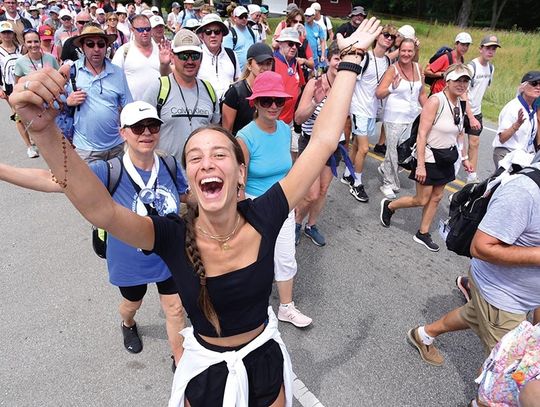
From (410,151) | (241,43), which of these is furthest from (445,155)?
(241,43)

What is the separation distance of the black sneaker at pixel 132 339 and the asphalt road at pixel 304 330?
0.15 ft

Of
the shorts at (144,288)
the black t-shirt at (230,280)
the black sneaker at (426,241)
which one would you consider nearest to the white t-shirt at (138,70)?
the shorts at (144,288)

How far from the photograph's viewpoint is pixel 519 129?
176 inches

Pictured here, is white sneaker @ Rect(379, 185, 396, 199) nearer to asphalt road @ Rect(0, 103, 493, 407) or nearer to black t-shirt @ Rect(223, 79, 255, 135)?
asphalt road @ Rect(0, 103, 493, 407)

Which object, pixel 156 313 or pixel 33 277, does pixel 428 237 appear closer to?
pixel 156 313

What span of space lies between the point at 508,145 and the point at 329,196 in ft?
7.39

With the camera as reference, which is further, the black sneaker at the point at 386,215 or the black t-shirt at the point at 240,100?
the black sneaker at the point at 386,215

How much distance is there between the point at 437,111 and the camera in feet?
13.8

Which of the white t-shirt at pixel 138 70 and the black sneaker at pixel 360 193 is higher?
the white t-shirt at pixel 138 70

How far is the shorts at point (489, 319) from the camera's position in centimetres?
238

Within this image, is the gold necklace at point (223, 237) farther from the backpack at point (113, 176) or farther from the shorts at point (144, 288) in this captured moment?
the shorts at point (144, 288)

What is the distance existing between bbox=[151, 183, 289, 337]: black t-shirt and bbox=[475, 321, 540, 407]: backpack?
111 cm

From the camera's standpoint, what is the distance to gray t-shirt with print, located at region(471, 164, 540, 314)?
213 cm

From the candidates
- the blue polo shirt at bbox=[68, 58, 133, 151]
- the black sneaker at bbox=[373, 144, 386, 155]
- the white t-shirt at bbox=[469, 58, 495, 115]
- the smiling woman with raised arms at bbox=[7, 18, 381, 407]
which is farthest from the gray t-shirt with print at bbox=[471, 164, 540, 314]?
the black sneaker at bbox=[373, 144, 386, 155]
